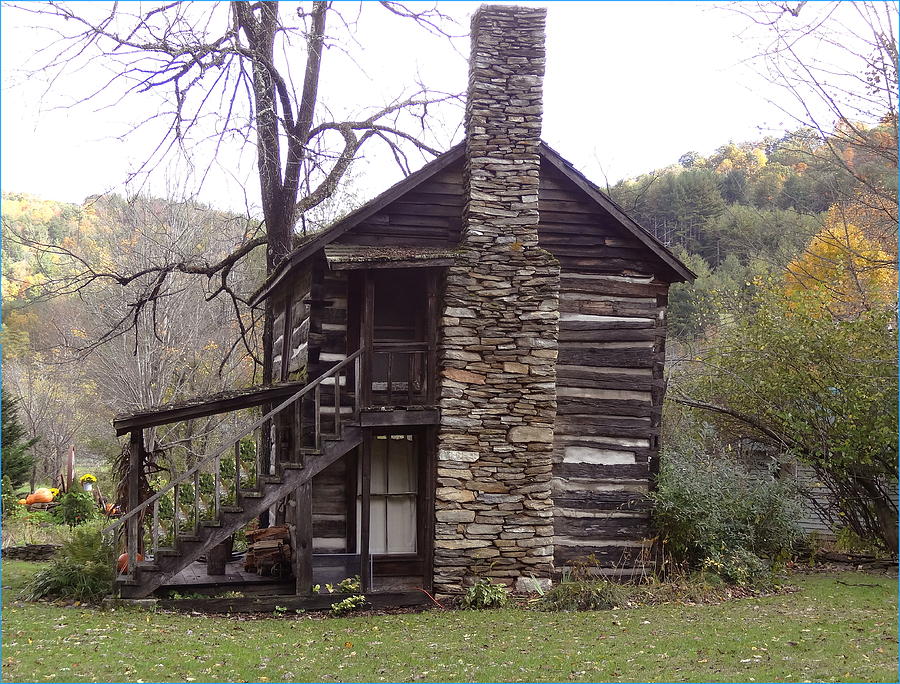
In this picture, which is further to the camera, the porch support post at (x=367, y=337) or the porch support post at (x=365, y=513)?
the porch support post at (x=367, y=337)

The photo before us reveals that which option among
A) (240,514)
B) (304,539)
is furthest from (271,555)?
(240,514)

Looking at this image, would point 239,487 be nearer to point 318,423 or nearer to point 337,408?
point 318,423

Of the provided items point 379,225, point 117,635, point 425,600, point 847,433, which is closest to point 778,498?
point 847,433

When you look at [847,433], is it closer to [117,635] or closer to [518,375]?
[518,375]

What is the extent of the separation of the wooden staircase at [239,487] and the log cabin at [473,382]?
0.11 feet

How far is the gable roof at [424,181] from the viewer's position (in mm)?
13180

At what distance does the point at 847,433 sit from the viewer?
16828mm

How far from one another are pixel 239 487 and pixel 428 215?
5115mm

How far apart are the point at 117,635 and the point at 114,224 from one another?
21.5m

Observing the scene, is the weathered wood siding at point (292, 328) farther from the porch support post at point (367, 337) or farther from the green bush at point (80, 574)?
the green bush at point (80, 574)

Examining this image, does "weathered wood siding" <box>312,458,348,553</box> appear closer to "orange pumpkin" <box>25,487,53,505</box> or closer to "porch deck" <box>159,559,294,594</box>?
"porch deck" <box>159,559,294,594</box>

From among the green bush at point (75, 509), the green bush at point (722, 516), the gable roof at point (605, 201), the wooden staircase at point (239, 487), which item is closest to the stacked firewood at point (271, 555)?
the wooden staircase at point (239, 487)

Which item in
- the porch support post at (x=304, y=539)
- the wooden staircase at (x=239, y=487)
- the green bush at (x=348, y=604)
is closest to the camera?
the wooden staircase at (x=239, y=487)

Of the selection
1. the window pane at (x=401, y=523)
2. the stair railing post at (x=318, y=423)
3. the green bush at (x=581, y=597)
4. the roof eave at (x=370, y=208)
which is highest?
the roof eave at (x=370, y=208)
